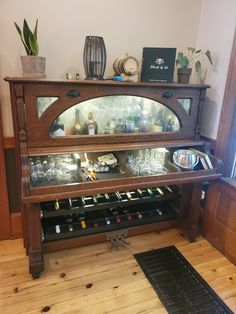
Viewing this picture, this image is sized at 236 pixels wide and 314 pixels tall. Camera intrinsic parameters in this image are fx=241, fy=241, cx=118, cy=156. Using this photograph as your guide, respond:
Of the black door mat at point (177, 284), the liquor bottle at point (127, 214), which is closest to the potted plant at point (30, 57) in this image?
the liquor bottle at point (127, 214)

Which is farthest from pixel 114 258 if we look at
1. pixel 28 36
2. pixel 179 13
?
pixel 179 13

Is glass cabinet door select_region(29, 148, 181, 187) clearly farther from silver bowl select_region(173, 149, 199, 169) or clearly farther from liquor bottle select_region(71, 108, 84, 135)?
liquor bottle select_region(71, 108, 84, 135)

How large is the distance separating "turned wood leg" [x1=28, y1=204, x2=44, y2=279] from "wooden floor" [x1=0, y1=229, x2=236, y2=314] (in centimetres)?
9

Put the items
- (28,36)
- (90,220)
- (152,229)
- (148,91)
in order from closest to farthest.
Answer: (28,36)
(148,91)
(90,220)
(152,229)

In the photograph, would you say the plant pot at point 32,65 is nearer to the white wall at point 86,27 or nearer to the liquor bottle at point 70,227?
the white wall at point 86,27

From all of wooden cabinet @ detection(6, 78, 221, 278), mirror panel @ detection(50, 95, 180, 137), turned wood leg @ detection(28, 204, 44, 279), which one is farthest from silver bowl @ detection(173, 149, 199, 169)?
turned wood leg @ detection(28, 204, 44, 279)

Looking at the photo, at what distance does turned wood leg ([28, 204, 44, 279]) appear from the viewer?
1.62 meters

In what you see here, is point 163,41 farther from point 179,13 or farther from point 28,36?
point 28,36

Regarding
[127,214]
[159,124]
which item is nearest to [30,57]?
[159,124]

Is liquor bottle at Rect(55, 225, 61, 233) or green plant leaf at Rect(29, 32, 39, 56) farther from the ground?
green plant leaf at Rect(29, 32, 39, 56)

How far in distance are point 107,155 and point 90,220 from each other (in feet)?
1.90

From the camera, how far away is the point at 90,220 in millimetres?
2045

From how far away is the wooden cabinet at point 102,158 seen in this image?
5.06ft

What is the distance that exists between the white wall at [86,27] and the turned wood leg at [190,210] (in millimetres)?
1252
